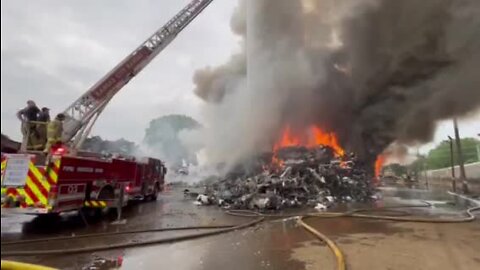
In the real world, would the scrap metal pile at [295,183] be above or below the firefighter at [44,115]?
below

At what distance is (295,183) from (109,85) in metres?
7.87

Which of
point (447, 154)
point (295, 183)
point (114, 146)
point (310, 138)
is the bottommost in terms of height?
point (295, 183)

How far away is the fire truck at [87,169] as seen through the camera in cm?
228

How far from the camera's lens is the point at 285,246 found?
5871 mm

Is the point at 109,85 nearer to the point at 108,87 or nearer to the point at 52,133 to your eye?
the point at 108,87

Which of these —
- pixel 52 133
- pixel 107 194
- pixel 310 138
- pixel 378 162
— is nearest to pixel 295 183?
pixel 107 194

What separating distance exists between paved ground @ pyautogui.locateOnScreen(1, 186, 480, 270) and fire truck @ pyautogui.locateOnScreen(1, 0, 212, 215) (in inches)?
27.5

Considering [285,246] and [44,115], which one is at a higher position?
[44,115]

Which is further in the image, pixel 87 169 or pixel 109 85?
pixel 109 85

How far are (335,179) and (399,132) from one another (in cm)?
749

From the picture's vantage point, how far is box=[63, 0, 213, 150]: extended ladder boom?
12.5 metres

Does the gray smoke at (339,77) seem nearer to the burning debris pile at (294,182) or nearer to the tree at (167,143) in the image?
the burning debris pile at (294,182)

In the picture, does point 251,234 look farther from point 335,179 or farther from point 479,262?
point 335,179

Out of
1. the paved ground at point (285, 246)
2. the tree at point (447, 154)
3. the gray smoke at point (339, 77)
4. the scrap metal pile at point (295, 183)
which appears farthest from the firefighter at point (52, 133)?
the tree at point (447, 154)
